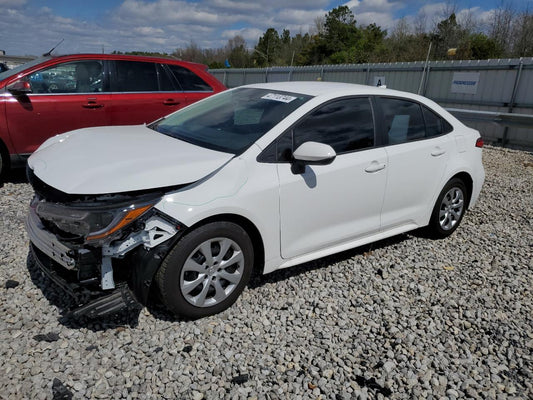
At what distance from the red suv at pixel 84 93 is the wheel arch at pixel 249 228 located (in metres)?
3.86

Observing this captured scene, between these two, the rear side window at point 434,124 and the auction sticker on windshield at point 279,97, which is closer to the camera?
the auction sticker on windshield at point 279,97

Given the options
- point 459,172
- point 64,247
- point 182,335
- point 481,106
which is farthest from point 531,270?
point 481,106

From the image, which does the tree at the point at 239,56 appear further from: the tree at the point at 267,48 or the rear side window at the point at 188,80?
the rear side window at the point at 188,80

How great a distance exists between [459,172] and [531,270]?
1.20 m

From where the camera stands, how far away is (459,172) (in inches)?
180

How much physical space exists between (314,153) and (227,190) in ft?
2.27

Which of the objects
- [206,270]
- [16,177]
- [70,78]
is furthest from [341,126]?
[16,177]

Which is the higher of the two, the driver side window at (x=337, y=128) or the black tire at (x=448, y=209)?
the driver side window at (x=337, y=128)

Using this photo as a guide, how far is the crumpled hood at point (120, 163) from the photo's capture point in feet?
8.68

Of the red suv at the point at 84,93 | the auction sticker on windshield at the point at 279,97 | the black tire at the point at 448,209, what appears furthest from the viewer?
the red suv at the point at 84,93

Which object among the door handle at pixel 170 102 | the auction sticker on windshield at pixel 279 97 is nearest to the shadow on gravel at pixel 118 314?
the auction sticker on windshield at pixel 279 97

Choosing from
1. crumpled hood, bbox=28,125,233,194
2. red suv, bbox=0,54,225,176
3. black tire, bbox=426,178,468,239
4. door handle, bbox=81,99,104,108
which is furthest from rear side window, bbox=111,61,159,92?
black tire, bbox=426,178,468,239

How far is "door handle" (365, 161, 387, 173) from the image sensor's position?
3658 mm

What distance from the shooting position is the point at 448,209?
468cm
